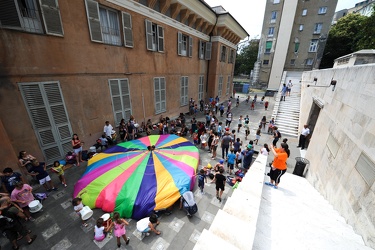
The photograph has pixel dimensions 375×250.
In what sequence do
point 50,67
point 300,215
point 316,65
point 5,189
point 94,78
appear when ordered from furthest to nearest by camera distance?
point 316,65 < point 94,78 < point 50,67 < point 5,189 < point 300,215

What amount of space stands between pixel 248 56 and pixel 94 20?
154 feet

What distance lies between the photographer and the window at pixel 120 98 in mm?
8594

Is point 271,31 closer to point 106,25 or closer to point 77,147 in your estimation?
point 106,25

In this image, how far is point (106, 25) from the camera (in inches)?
310

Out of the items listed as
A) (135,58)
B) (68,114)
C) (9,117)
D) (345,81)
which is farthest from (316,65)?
(9,117)

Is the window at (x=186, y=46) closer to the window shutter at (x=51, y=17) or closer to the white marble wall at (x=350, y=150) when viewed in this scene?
the window shutter at (x=51, y=17)

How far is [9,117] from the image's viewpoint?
5.46m

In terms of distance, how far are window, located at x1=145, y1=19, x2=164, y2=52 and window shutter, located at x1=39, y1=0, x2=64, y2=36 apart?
15.0 feet

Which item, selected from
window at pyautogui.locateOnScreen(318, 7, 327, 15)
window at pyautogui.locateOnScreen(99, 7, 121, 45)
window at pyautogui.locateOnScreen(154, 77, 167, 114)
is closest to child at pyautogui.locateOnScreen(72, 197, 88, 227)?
window at pyautogui.locateOnScreen(99, 7, 121, 45)

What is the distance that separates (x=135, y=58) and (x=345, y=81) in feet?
32.4

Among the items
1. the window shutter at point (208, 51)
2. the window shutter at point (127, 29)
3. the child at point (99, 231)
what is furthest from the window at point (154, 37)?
the child at point (99, 231)

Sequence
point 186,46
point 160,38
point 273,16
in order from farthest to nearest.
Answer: point 273,16, point 186,46, point 160,38

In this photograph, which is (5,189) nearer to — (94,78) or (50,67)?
(50,67)

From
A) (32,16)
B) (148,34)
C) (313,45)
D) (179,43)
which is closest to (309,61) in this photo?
(313,45)
